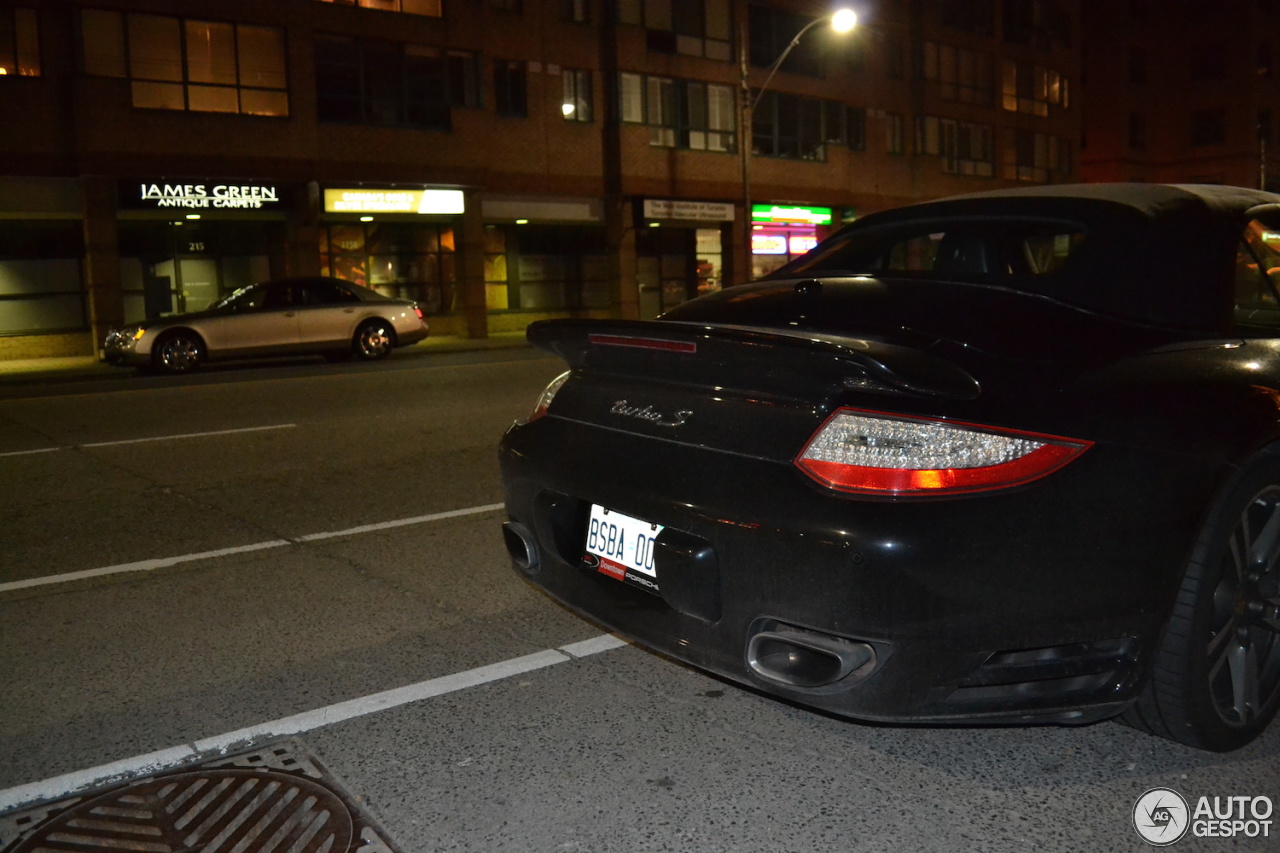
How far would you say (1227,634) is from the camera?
333cm

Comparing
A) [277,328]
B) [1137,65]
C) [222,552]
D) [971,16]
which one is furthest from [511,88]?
[1137,65]

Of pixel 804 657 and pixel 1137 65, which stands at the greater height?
pixel 1137 65

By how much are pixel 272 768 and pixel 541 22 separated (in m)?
29.8

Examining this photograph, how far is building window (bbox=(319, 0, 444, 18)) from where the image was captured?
1085 inches

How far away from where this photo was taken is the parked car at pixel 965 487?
2852 mm

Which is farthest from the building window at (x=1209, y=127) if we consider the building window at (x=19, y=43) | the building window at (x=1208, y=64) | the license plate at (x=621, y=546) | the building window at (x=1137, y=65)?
the license plate at (x=621, y=546)

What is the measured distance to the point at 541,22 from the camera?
30750mm

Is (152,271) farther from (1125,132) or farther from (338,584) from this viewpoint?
(1125,132)

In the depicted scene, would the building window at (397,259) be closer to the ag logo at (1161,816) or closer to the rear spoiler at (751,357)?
the rear spoiler at (751,357)

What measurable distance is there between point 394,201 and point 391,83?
120 inches

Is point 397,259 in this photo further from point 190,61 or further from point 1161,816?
point 1161,816

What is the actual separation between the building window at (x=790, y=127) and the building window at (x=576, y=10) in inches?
265

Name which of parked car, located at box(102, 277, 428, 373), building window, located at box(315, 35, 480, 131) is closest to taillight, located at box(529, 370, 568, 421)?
parked car, located at box(102, 277, 428, 373)

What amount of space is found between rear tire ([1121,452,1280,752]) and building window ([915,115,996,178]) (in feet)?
139
